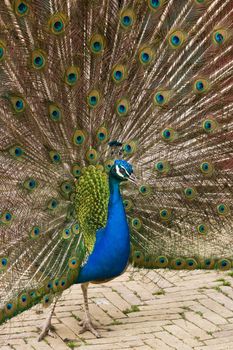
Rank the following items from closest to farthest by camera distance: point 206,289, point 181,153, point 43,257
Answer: point 43,257 → point 181,153 → point 206,289

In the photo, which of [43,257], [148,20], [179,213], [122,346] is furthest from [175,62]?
[122,346]

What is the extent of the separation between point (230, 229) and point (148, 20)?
4.01 feet

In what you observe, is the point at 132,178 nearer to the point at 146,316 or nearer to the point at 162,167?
the point at 162,167

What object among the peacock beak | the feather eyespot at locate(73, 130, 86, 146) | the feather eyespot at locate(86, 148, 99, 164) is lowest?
the peacock beak

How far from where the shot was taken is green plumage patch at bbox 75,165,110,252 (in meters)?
4.04

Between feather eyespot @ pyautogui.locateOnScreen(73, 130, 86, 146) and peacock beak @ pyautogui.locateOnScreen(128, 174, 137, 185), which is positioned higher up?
feather eyespot @ pyautogui.locateOnScreen(73, 130, 86, 146)

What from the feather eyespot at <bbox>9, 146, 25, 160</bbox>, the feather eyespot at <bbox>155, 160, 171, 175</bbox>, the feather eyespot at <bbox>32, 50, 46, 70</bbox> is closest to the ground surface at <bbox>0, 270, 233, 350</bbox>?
the feather eyespot at <bbox>155, 160, 171, 175</bbox>

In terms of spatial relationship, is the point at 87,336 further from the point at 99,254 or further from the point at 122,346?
the point at 99,254

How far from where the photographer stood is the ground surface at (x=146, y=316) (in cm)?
418

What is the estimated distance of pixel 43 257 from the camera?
3990mm

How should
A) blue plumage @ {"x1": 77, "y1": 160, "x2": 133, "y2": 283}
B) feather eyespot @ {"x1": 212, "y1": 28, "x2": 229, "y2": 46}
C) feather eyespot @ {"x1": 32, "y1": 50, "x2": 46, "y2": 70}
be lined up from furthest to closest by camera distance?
feather eyespot @ {"x1": 212, "y1": 28, "x2": 229, "y2": 46}
blue plumage @ {"x1": 77, "y1": 160, "x2": 133, "y2": 283}
feather eyespot @ {"x1": 32, "y1": 50, "x2": 46, "y2": 70}

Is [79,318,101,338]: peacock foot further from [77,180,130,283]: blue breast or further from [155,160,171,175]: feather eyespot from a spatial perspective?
[155,160,171,175]: feather eyespot

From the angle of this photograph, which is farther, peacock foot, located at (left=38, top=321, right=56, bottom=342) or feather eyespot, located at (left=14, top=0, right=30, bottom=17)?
peacock foot, located at (left=38, top=321, right=56, bottom=342)

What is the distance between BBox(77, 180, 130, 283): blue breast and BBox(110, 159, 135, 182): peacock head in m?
0.19
